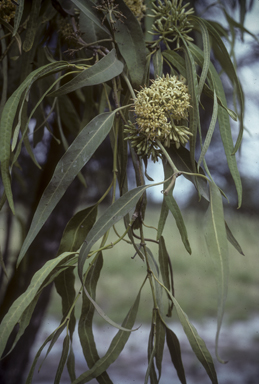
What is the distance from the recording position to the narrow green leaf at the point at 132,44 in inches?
14.4

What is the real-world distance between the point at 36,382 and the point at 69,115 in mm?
458

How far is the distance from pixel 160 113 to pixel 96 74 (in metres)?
0.08

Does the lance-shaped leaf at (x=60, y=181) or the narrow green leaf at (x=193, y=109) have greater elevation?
the narrow green leaf at (x=193, y=109)

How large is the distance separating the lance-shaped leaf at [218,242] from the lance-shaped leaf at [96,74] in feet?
0.55

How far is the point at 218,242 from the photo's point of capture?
28 centimetres

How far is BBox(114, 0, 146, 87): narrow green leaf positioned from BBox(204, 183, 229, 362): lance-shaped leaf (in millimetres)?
166

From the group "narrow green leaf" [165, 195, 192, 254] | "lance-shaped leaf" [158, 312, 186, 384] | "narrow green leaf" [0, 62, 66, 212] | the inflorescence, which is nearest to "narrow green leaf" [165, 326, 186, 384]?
"lance-shaped leaf" [158, 312, 186, 384]

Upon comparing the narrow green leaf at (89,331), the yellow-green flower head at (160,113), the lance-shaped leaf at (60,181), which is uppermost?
the yellow-green flower head at (160,113)

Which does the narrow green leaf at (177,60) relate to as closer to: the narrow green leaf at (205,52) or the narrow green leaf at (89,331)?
the narrow green leaf at (205,52)

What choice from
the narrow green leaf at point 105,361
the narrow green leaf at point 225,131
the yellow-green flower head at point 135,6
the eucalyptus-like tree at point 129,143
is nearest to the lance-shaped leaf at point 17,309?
the eucalyptus-like tree at point 129,143

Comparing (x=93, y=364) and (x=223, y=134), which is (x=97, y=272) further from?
(x=223, y=134)

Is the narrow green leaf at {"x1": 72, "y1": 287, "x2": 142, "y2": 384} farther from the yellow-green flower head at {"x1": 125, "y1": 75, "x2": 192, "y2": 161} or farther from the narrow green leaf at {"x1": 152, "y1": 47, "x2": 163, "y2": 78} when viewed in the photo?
the narrow green leaf at {"x1": 152, "y1": 47, "x2": 163, "y2": 78}

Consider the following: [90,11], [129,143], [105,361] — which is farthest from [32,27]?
[105,361]

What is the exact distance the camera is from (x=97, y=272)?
42cm
